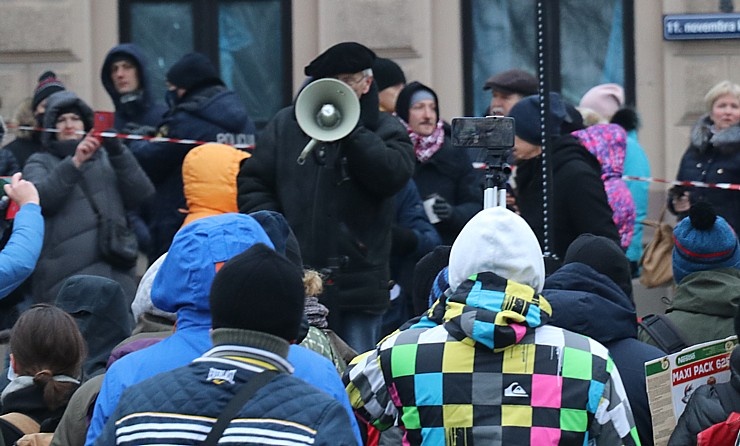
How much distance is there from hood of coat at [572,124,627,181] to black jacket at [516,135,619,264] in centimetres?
121

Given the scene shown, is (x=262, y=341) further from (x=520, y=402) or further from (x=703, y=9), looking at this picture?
(x=703, y=9)

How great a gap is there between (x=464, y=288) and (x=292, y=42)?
26.2 ft

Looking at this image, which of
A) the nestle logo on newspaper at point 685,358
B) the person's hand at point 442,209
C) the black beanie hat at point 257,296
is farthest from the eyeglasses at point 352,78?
the black beanie hat at point 257,296

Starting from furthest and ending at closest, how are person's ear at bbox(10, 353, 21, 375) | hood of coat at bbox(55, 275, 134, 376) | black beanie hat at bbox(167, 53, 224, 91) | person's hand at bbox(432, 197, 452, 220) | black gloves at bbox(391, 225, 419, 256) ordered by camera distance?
black beanie hat at bbox(167, 53, 224, 91) → person's hand at bbox(432, 197, 452, 220) → black gloves at bbox(391, 225, 419, 256) → hood of coat at bbox(55, 275, 134, 376) → person's ear at bbox(10, 353, 21, 375)

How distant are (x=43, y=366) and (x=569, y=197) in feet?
10.4

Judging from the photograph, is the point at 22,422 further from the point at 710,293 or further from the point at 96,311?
the point at 710,293

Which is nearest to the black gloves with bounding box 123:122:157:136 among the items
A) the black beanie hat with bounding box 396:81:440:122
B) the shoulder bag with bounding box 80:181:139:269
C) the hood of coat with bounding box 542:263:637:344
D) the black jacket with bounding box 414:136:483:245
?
the shoulder bag with bounding box 80:181:139:269

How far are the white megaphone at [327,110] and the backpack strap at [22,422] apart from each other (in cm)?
245

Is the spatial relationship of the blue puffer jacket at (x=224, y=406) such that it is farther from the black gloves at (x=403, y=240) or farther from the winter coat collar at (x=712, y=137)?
the winter coat collar at (x=712, y=137)

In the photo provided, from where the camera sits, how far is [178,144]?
9188 mm

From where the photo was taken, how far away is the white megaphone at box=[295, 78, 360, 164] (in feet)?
23.9

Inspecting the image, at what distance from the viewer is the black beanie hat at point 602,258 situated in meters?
5.65

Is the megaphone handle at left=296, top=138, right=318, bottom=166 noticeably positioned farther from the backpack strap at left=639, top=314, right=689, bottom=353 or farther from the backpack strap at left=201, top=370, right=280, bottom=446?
the backpack strap at left=201, top=370, right=280, bottom=446

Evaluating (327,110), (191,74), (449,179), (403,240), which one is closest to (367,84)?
(327,110)
